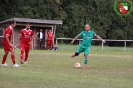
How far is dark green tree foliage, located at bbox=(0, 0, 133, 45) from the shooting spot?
60562mm

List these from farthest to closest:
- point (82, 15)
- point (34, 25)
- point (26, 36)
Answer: point (82, 15)
point (34, 25)
point (26, 36)

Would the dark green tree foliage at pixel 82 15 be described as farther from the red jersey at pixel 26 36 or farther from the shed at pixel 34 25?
the red jersey at pixel 26 36

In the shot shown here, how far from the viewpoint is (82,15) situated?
2549 inches

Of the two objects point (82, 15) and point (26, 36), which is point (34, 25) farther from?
point (26, 36)

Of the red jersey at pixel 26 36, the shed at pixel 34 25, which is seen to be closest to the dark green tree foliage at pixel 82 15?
the shed at pixel 34 25

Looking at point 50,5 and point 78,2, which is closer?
point 50,5

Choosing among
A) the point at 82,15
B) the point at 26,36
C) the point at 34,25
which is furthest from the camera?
the point at 82,15

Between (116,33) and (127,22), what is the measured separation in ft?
9.91

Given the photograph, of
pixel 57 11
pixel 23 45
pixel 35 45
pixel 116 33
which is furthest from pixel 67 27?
pixel 23 45

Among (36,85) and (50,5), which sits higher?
(50,5)

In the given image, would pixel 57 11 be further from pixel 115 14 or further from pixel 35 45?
pixel 35 45

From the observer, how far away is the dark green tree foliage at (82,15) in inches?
2384

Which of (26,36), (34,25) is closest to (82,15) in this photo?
(34,25)

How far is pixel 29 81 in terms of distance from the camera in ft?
41.1
